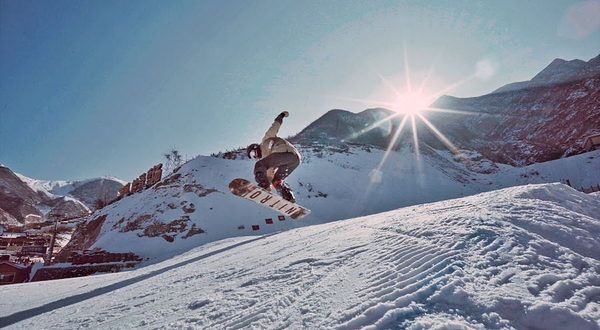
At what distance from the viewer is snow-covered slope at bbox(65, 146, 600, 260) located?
16984mm

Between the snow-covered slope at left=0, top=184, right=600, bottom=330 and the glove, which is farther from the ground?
the glove

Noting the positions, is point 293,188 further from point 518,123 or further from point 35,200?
point 35,200

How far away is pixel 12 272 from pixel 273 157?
1859cm

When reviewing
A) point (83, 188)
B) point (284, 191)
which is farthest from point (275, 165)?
point (83, 188)

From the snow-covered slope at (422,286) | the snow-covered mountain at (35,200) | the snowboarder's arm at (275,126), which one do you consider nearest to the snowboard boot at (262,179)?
the snowboarder's arm at (275,126)

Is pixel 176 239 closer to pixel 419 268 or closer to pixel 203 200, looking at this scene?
pixel 203 200

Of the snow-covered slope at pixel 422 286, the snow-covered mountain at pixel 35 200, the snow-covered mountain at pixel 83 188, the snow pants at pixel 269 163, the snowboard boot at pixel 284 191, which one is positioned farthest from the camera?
the snow-covered mountain at pixel 83 188

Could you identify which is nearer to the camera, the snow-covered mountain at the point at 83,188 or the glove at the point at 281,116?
the glove at the point at 281,116

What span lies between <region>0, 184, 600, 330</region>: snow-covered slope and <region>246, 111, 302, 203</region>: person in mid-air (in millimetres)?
2926

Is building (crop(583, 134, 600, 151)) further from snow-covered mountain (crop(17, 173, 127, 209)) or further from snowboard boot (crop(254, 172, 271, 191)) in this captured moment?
snow-covered mountain (crop(17, 173, 127, 209))

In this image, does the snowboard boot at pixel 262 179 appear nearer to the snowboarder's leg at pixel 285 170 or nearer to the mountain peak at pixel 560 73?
the snowboarder's leg at pixel 285 170

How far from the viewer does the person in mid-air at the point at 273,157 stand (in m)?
7.23

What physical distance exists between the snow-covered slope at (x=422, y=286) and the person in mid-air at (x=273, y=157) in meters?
2.93

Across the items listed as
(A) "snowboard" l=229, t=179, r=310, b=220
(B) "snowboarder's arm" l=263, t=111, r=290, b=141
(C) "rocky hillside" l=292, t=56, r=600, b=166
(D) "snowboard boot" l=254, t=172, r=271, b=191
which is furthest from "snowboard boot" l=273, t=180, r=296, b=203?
(C) "rocky hillside" l=292, t=56, r=600, b=166
